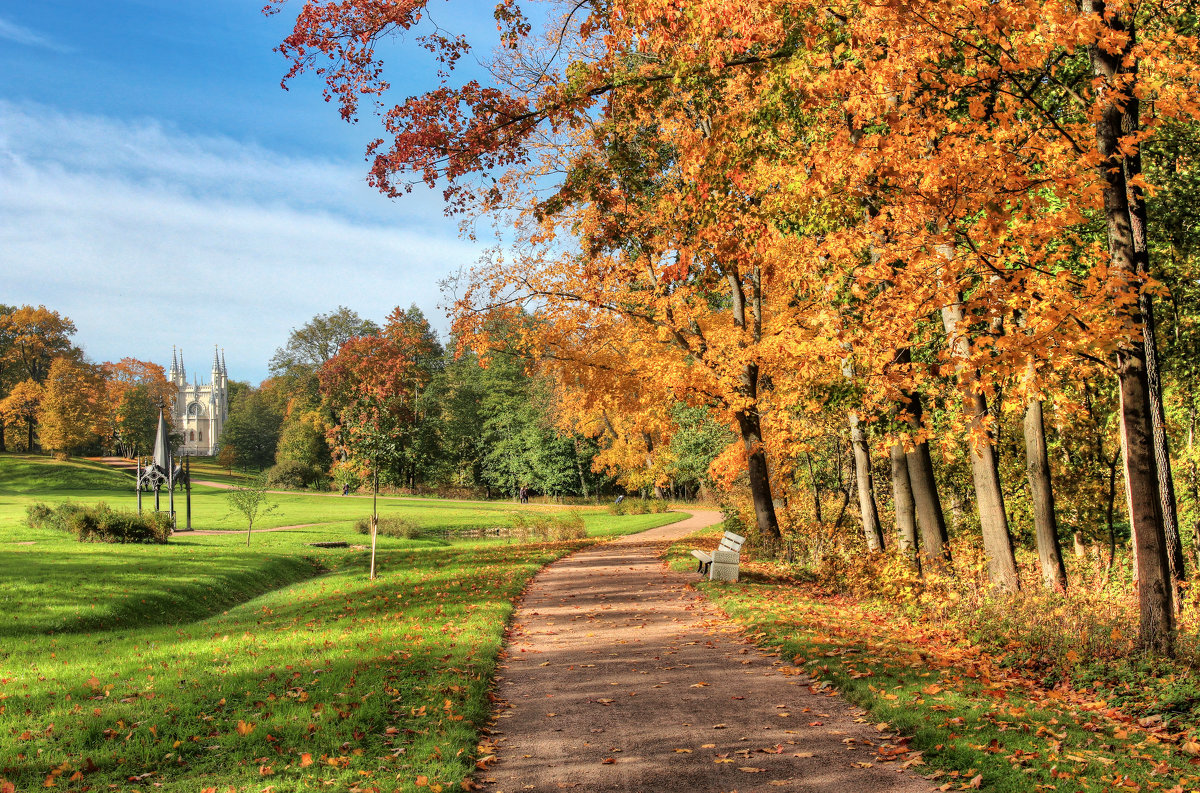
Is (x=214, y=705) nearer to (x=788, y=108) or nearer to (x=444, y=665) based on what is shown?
(x=444, y=665)

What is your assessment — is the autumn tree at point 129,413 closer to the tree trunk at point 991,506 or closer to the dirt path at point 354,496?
the dirt path at point 354,496

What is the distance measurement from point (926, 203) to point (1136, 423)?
2991 mm

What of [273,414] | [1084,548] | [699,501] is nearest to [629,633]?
[1084,548]

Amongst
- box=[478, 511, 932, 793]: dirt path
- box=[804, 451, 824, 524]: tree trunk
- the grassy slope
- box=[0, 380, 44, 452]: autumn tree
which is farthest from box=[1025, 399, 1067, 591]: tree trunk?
box=[0, 380, 44, 452]: autumn tree

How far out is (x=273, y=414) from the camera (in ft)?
283

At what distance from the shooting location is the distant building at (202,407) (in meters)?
127

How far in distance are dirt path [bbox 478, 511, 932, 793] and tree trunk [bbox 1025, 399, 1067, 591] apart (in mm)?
4427

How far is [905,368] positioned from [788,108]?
4747mm

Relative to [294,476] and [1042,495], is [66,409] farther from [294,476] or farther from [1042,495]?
[1042,495]

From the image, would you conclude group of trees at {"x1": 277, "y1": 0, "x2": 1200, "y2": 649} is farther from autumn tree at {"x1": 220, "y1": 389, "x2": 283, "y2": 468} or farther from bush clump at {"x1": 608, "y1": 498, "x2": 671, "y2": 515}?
autumn tree at {"x1": 220, "y1": 389, "x2": 283, "y2": 468}

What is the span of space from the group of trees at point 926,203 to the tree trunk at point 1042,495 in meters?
0.04

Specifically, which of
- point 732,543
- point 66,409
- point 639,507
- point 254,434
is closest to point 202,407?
point 254,434

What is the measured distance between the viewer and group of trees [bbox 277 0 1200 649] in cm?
712

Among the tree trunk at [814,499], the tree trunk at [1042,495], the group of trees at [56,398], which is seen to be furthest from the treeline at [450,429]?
the tree trunk at [1042,495]
